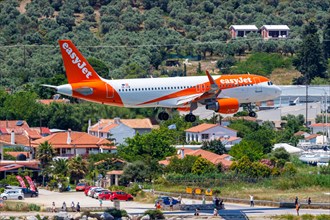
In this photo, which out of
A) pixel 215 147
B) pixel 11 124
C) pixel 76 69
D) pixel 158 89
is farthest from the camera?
pixel 11 124

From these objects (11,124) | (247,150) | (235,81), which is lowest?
(247,150)

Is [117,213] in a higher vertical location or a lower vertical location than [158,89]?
lower

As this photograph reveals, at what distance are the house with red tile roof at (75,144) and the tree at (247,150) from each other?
14.9 metres

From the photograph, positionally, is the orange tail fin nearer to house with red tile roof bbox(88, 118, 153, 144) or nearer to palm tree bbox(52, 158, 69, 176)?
palm tree bbox(52, 158, 69, 176)

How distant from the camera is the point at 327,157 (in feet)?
553

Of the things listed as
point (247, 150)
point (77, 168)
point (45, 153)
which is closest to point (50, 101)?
point (45, 153)

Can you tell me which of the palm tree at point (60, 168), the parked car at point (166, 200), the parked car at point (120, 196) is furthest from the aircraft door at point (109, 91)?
the palm tree at point (60, 168)

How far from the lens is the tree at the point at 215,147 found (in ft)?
551

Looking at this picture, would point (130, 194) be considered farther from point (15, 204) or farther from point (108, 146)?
point (108, 146)

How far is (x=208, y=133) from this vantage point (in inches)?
7224

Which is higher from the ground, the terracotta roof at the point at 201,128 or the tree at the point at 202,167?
the terracotta roof at the point at 201,128

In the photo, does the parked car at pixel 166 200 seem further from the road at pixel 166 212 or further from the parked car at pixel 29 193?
the parked car at pixel 29 193

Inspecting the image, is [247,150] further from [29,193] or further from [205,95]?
[205,95]

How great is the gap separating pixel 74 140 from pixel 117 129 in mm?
11648
